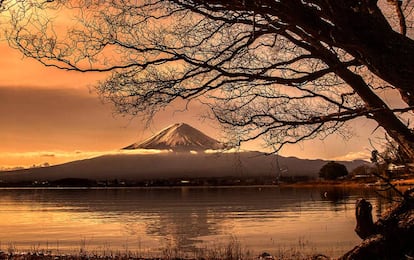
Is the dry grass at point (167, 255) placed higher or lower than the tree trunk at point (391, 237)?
lower

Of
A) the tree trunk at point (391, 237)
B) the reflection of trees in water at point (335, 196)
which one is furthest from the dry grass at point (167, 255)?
the reflection of trees in water at point (335, 196)

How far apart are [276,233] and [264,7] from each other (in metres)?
29.9

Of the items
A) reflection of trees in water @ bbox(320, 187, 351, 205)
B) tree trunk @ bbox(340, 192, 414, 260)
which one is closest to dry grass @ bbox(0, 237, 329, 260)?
tree trunk @ bbox(340, 192, 414, 260)

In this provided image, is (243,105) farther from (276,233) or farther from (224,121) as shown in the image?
(276,233)

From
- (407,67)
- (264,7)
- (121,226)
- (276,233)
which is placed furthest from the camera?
(121,226)

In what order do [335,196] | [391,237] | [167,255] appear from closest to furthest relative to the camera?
[391,237], [167,255], [335,196]

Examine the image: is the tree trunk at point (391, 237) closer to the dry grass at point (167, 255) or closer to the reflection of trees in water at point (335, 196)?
the dry grass at point (167, 255)

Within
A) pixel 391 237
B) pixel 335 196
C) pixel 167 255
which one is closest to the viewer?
pixel 391 237

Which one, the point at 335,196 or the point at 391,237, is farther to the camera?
the point at 335,196

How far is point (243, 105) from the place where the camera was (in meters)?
10.8

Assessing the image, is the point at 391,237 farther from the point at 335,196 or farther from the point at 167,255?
the point at 335,196

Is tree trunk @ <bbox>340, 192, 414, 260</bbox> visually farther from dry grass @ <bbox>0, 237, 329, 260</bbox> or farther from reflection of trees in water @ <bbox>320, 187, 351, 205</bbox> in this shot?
reflection of trees in water @ <bbox>320, 187, 351, 205</bbox>

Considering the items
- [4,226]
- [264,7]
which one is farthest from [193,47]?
[4,226]

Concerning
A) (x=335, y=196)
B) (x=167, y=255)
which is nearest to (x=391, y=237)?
(x=167, y=255)
